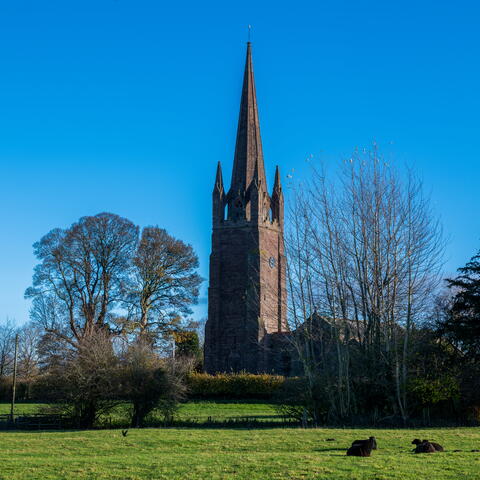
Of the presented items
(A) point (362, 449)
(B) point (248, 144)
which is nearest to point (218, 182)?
(B) point (248, 144)

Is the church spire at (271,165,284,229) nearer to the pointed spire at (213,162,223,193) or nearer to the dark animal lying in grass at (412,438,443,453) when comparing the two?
the pointed spire at (213,162,223,193)

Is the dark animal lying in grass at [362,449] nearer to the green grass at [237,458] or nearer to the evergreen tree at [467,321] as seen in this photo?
the green grass at [237,458]

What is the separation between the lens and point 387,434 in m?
19.1

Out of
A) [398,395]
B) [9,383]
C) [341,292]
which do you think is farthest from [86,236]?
[398,395]

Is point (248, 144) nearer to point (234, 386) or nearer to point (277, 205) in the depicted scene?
point (277, 205)

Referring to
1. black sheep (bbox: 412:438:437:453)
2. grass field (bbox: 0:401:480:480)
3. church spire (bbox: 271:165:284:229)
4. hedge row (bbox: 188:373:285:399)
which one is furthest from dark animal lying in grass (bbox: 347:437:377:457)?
church spire (bbox: 271:165:284:229)

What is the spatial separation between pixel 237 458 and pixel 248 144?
46048 millimetres

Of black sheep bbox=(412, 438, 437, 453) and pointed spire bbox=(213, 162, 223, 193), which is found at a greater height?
pointed spire bbox=(213, 162, 223, 193)

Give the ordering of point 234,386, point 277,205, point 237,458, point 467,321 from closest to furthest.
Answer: point 237,458
point 467,321
point 234,386
point 277,205

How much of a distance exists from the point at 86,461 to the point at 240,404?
27.1 m

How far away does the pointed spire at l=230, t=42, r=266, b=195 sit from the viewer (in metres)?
56.8

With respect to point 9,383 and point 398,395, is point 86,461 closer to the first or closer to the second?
point 398,395

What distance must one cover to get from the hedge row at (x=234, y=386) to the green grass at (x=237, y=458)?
2261 centimetres

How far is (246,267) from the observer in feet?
176
